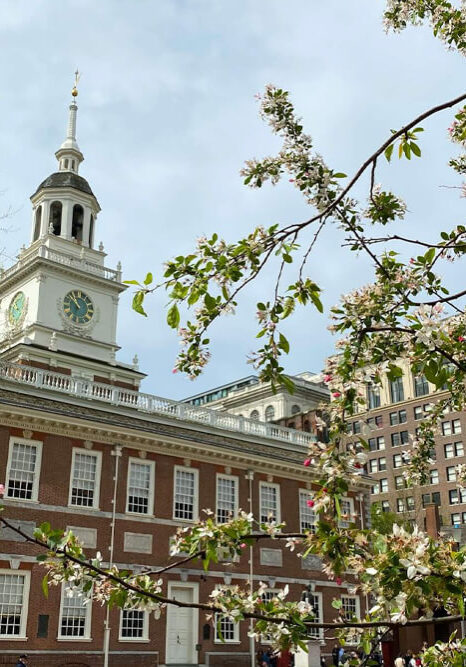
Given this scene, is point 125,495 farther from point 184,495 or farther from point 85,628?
point 85,628

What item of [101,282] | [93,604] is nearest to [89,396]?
[93,604]

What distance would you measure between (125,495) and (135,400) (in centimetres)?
563

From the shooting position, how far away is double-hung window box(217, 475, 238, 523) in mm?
33594

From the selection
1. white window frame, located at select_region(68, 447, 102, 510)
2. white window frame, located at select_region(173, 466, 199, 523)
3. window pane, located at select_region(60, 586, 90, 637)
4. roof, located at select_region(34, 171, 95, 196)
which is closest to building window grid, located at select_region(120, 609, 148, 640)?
window pane, located at select_region(60, 586, 90, 637)

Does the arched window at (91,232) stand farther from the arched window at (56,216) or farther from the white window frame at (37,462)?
the white window frame at (37,462)

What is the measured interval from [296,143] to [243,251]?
1.78m

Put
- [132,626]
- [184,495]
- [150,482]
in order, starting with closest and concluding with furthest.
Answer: [132,626] < [150,482] < [184,495]

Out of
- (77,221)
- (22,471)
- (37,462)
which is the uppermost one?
(77,221)

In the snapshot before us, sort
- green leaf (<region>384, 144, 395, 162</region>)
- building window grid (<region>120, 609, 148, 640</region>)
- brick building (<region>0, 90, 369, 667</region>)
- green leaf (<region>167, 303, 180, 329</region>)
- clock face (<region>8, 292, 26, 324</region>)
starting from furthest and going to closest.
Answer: clock face (<region>8, 292, 26, 324</region>) < building window grid (<region>120, 609, 148, 640</region>) < brick building (<region>0, 90, 369, 667</region>) < green leaf (<region>384, 144, 395, 162</region>) < green leaf (<region>167, 303, 180, 329</region>)

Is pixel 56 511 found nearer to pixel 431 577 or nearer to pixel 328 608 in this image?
pixel 328 608

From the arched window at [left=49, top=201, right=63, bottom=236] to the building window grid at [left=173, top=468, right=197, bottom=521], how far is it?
73.0ft

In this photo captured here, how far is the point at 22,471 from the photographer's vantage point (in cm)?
2773

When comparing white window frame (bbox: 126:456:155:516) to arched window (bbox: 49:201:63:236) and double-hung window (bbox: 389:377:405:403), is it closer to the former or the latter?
arched window (bbox: 49:201:63:236)

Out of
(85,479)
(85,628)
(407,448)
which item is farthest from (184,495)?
(407,448)
